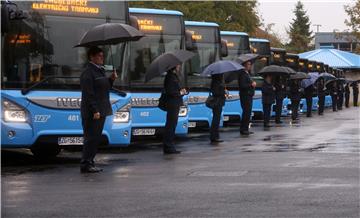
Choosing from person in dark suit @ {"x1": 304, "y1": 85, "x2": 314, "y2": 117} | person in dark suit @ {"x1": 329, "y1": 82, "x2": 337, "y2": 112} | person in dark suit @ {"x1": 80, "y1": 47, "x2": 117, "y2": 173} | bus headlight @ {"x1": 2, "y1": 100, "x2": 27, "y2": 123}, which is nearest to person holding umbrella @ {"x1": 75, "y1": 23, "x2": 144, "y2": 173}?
person in dark suit @ {"x1": 80, "y1": 47, "x2": 117, "y2": 173}

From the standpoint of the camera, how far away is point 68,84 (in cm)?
1114

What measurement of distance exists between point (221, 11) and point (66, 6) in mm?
44843

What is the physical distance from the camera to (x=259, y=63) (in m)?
24.8

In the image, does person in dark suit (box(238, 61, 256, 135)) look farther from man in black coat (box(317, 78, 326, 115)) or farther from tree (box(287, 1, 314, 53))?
tree (box(287, 1, 314, 53))

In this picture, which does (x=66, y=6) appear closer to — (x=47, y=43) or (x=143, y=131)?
(x=47, y=43)

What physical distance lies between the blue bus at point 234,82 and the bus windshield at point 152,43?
18.5 feet

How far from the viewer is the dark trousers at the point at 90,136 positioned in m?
10.1

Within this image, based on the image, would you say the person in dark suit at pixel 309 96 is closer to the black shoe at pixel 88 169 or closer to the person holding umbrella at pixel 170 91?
the person holding umbrella at pixel 170 91

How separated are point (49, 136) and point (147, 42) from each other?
4.95m

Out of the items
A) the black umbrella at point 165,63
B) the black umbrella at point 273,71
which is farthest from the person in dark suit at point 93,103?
the black umbrella at point 273,71

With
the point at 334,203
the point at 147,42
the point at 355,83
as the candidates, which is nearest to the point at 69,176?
the point at 334,203

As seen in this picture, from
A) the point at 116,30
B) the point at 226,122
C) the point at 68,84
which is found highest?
the point at 116,30

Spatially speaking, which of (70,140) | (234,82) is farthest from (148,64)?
(234,82)

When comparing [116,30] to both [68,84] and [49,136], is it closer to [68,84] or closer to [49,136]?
[68,84]
